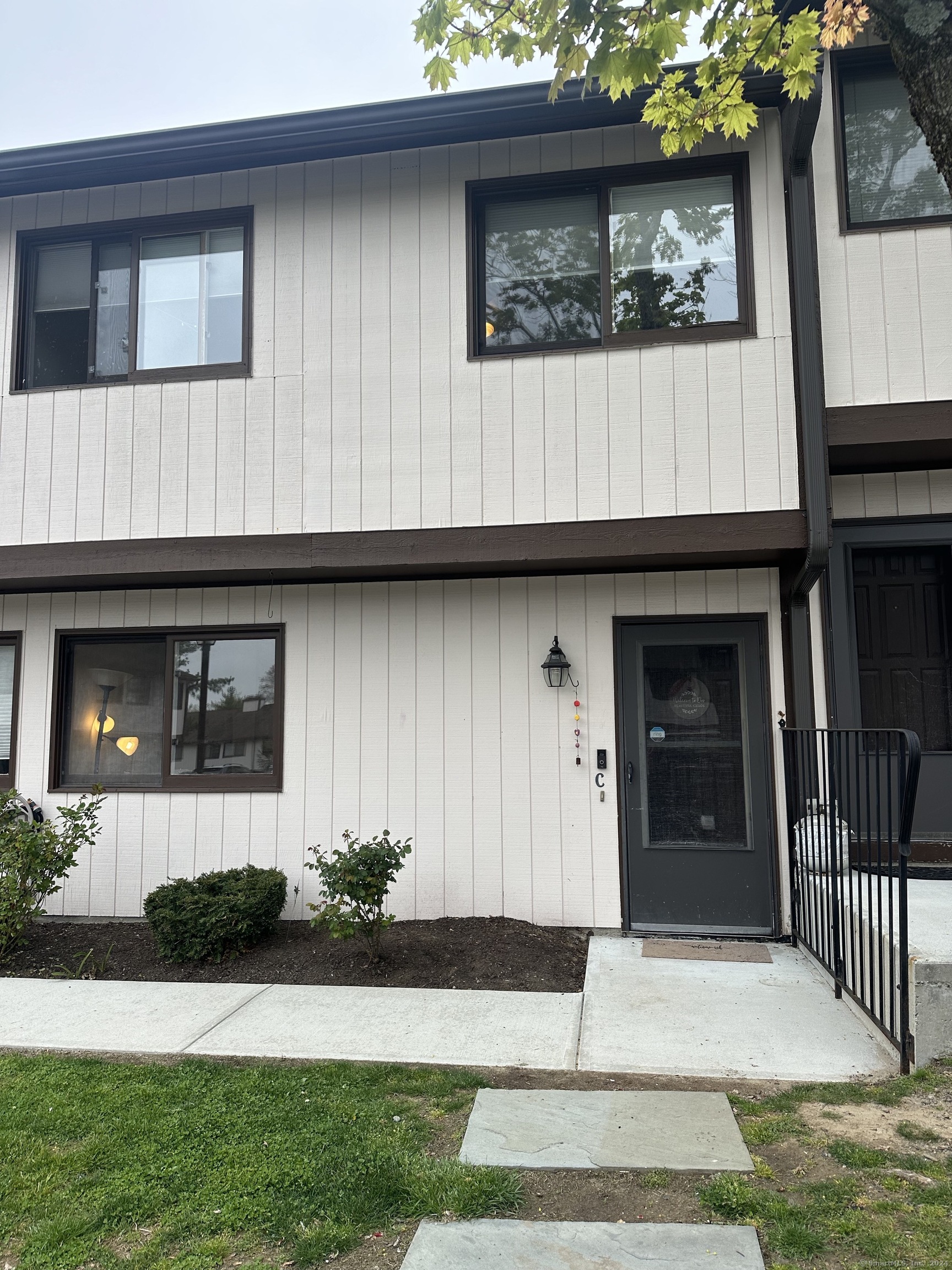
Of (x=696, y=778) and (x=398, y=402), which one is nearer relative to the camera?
(x=696, y=778)

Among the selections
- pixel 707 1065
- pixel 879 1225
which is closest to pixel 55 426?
pixel 707 1065

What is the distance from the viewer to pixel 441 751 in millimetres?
6328

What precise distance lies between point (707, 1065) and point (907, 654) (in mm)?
3604

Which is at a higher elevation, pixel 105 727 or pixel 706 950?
pixel 105 727

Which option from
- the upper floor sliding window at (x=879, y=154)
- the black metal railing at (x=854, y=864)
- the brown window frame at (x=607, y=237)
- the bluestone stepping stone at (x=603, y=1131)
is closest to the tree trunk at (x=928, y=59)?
the black metal railing at (x=854, y=864)

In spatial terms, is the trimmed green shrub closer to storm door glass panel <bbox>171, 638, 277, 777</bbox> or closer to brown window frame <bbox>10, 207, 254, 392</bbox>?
storm door glass panel <bbox>171, 638, 277, 777</bbox>

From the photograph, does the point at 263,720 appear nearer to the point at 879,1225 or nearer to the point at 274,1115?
the point at 274,1115

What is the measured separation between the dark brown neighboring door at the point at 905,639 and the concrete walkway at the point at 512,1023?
1.97m

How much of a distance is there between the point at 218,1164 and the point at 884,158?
23.6ft

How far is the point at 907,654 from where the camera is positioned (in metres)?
6.21

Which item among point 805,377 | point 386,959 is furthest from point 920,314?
point 386,959

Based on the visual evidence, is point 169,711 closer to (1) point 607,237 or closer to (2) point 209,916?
(2) point 209,916

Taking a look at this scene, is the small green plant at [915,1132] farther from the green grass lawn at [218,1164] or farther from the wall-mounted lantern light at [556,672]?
the wall-mounted lantern light at [556,672]

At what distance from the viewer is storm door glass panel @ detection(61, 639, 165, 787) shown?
6906 millimetres
